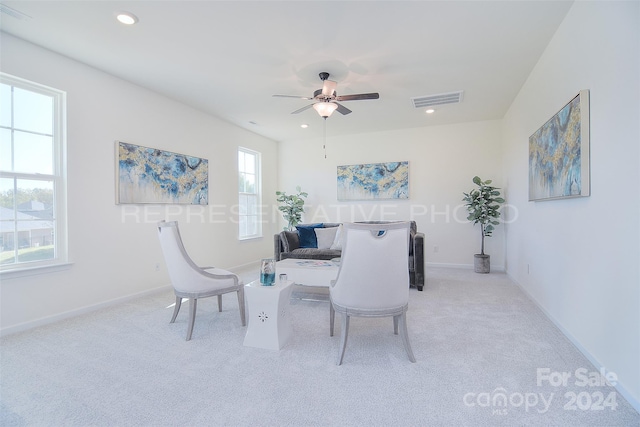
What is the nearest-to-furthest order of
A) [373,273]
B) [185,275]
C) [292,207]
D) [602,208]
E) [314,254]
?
1. [602,208]
2. [373,273]
3. [185,275]
4. [314,254]
5. [292,207]

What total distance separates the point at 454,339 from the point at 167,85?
14.2 feet

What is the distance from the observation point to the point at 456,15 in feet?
8.17

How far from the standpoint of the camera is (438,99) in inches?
172

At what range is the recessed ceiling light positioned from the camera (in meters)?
2.45

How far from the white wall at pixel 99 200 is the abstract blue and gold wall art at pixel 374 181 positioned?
2994 mm

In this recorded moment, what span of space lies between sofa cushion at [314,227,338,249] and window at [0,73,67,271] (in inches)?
126

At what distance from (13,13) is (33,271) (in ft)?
7.34

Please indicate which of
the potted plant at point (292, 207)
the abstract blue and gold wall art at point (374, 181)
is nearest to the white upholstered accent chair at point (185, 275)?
the potted plant at point (292, 207)

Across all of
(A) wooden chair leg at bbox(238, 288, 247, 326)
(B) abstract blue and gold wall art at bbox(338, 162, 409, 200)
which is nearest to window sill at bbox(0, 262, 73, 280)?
(A) wooden chair leg at bbox(238, 288, 247, 326)

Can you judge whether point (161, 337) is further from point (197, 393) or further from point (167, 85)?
point (167, 85)

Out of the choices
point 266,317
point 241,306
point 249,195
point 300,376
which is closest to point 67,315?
point 241,306

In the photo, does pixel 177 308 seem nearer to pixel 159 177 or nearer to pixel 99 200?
pixel 99 200

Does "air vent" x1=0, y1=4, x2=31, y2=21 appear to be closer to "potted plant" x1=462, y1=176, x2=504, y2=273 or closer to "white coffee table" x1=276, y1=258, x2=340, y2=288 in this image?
"white coffee table" x1=276, y1=258, x2=340, y2=288

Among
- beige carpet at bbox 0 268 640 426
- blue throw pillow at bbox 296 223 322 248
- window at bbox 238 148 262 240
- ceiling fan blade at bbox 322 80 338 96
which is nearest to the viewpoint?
beige carpet at bbox 0 268 640 426
